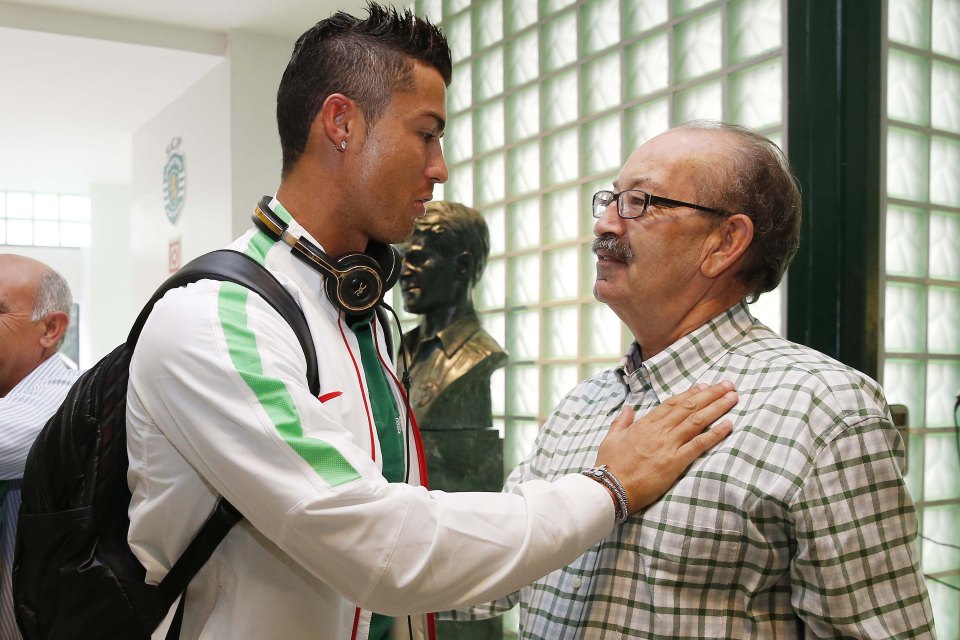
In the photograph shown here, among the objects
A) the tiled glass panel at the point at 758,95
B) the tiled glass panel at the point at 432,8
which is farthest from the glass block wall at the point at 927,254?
the tiled glass panel at the point at 432,8

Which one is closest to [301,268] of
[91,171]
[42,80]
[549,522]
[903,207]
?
[549,522]

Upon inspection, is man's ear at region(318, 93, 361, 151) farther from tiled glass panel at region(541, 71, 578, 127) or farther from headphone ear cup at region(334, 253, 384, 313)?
tiled glass panel at region(541, 71, 578, 127)

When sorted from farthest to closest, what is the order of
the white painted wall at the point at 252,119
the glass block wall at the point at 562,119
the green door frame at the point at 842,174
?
the white painted wall at the point at 252,119 < the glass block wall at the point at 562,119 < the green door frame at the point at 842,174

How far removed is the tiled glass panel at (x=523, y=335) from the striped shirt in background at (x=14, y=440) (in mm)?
1829

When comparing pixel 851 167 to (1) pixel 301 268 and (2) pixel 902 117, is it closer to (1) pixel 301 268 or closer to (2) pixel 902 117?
(2) pixel 902 117

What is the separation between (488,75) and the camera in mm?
4102

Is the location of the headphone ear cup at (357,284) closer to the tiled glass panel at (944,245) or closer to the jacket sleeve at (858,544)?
the jacket sleeve at (858,544)

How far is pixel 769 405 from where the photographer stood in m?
1.35

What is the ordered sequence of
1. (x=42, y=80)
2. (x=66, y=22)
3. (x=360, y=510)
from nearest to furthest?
(x=360, y=510) < (x=66, y=22) < (x=42, y=80)

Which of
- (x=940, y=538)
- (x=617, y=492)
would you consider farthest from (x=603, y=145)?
(x=617, y=492)

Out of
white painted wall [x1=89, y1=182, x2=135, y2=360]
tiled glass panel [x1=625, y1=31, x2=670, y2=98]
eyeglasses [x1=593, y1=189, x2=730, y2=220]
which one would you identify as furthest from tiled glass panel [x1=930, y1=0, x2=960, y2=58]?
white painted wall [x1=89, y1=182, x2=135, y2=360]

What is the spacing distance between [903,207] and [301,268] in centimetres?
183

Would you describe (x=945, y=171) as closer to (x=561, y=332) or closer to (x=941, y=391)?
(x=941, y=391)

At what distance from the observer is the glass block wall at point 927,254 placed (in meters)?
2.54
